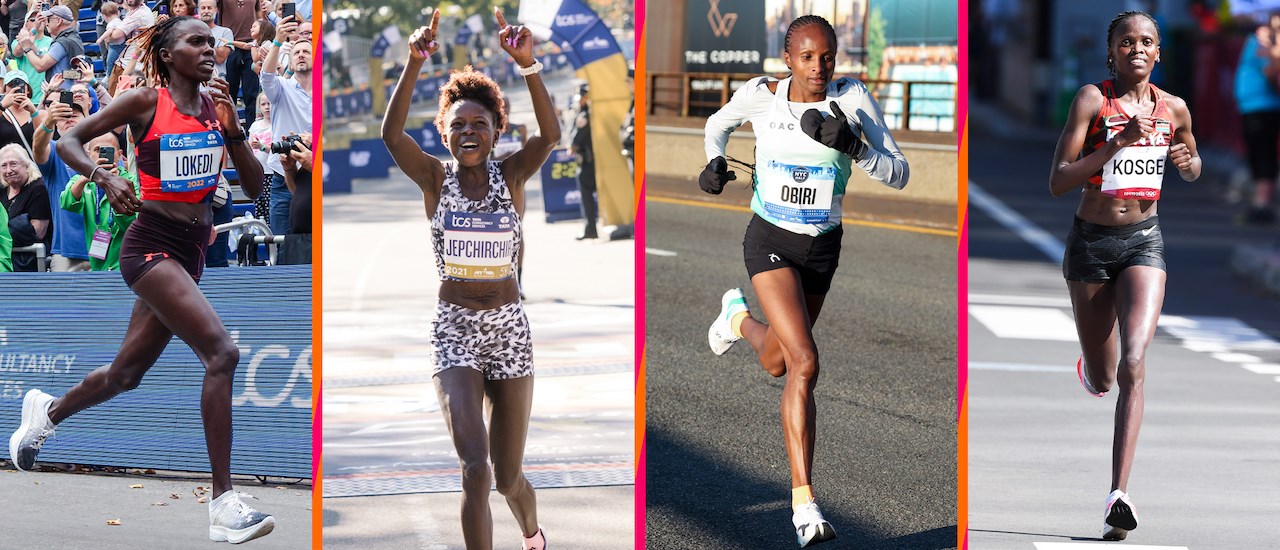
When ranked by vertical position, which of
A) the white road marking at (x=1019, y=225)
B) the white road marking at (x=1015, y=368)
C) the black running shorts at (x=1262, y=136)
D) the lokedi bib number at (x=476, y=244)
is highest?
the lokedi bib number at (x=476, y=244)

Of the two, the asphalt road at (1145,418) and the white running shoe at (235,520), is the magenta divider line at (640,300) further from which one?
the asphalt road at (1145,418)

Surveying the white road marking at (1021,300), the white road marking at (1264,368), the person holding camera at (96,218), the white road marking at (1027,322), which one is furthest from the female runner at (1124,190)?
the white road marking at (1021,300)

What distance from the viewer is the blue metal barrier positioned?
7.99 meters

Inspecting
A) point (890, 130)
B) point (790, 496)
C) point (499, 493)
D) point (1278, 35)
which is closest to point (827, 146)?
point (890, 130)

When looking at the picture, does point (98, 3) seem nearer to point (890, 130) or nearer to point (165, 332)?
point (165, 332)

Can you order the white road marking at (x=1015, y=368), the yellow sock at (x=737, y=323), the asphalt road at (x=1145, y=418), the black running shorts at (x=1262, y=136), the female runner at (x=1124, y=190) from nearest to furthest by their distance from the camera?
the yellow sock at (x=737, y=323) → the female runner at (x=1124, y=190) → the asphalt road at (x=1145, y=418) → the white road marking at (x=1015, y=368) → the black running shorts at (x=1262, y=136)

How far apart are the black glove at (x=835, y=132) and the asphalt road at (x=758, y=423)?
1.41 feet

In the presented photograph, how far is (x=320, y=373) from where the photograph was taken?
6344 millimetres

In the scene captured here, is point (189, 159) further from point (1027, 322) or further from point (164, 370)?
point (1027, 322)

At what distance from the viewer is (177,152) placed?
22.9 feet

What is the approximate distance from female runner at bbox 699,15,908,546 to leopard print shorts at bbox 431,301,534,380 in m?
0.86

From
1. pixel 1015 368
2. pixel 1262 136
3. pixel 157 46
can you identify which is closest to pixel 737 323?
pixel 157 46

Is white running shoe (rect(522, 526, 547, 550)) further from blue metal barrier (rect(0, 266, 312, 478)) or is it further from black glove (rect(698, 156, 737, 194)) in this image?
blue metal barrier (rect(0, 266, 312, 478))

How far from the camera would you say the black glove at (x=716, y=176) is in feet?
20.4
